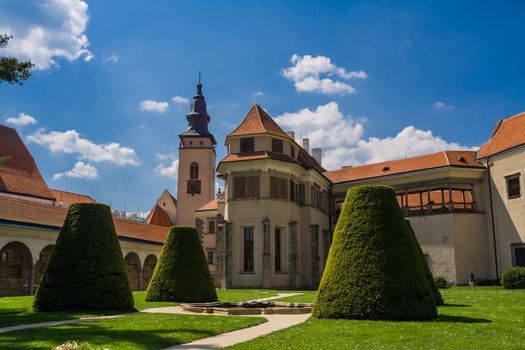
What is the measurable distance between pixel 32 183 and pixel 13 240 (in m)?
19.3

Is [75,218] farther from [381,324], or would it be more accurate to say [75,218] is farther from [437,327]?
[437,327]

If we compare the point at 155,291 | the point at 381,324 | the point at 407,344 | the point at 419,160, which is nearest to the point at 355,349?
the point at 407,344

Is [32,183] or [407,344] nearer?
[407,344]

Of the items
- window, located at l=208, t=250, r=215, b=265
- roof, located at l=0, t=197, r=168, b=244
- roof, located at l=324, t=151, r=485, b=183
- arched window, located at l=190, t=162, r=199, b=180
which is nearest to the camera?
roof, located at l=0, t=197, r=168, b=244

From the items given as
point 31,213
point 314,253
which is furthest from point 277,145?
point 31,213

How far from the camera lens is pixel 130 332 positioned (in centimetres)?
1211

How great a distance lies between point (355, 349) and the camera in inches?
379

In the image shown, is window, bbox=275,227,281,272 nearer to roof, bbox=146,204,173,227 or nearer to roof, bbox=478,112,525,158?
roof, bbox=478,112,525,158

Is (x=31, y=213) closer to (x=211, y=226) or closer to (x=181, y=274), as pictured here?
(x=181, y=274)

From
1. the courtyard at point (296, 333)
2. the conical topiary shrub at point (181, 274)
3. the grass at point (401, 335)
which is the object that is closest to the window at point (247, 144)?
the conical topiary shrub at point (181, 274)

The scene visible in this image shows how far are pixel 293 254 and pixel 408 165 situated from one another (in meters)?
14.0

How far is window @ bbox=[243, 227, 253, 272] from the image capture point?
41994mm

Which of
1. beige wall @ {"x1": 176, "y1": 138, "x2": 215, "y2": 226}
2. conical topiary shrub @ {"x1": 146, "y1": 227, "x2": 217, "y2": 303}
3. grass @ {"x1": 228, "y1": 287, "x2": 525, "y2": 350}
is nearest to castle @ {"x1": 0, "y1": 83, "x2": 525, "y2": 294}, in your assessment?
conical topiary shrub @ {"x1": 146, "y1": 227, "x2": 217, "y2": 303}

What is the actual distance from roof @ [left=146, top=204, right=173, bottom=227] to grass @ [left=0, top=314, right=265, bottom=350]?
6094 cm
